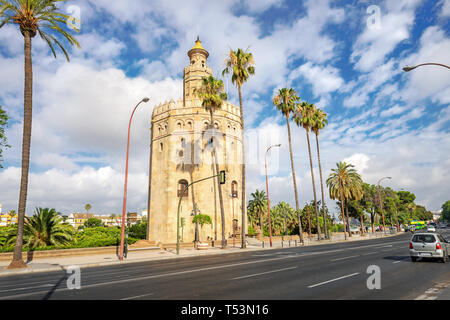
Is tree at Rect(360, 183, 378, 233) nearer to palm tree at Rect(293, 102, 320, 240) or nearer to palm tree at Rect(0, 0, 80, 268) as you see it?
palm tree at Rect(293, 102, 320, 240)

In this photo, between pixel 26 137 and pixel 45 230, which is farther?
pixel 45 230

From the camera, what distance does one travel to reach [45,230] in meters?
24.7

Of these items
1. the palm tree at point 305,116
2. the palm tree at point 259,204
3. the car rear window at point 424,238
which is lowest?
the car rear window at point 424,238

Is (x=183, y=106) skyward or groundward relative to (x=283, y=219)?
skyward

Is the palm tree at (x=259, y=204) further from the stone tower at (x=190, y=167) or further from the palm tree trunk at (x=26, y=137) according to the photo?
the palm tree trunk at (x=26, y=137)

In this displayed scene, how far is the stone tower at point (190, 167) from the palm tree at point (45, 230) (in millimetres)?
13706

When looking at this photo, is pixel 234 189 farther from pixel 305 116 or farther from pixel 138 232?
pixel 138 232

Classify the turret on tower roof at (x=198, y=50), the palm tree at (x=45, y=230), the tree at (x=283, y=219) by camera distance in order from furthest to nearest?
1. the tree at (x=283, y=219)
2. the turret on tower roof at (x=198, y=50)
3. the palm tree at (x=45, y=230)

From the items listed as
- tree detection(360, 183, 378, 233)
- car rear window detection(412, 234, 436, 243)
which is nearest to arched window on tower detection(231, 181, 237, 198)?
car rear window detection(412, 234, 436, 243)

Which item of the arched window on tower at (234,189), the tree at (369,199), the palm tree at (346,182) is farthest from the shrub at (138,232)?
the tree at (369,199)

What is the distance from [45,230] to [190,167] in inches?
749

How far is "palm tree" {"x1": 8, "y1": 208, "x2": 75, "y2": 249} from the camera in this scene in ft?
78.6

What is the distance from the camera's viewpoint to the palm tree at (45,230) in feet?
78.6

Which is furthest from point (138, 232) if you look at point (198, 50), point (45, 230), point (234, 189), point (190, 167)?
point (198, 50)
